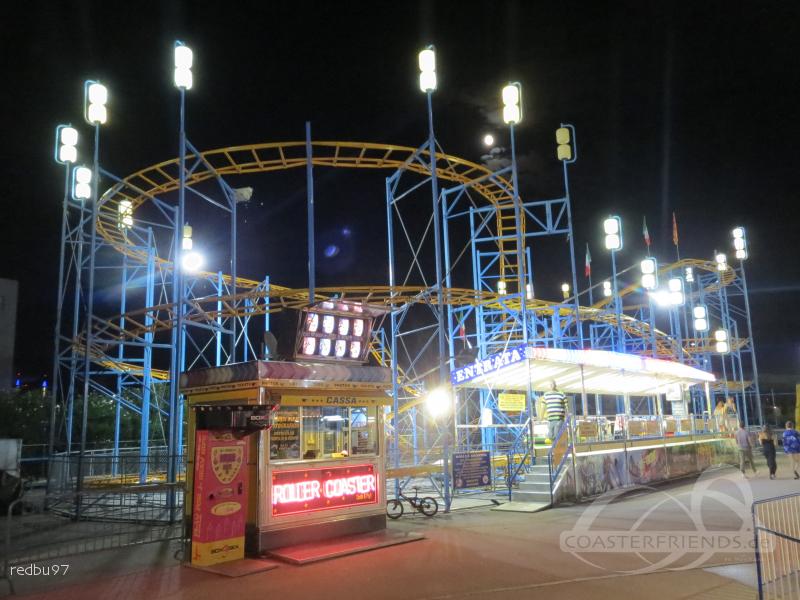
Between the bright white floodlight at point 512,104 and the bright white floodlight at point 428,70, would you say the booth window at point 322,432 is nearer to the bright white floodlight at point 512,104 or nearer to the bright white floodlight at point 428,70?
the bright white floodlight at point 428,70

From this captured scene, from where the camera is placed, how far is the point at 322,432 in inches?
419

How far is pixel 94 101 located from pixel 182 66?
2.55 metres

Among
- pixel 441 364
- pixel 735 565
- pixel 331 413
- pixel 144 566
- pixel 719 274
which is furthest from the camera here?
pixel 719 274

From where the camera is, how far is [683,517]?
11695 mm

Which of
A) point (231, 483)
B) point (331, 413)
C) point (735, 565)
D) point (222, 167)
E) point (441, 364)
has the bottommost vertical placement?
point (735, 565)

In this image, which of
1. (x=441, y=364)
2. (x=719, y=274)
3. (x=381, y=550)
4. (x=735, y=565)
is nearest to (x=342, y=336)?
(x=441, y=364)

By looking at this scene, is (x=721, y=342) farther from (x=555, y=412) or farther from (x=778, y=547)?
(x=778, y=547)

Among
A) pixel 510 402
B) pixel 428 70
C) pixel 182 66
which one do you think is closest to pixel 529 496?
pixel 510 402

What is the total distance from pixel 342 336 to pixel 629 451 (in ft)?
30.9

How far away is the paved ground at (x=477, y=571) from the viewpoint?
7.18 meters

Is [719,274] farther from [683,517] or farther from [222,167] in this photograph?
[222,167]

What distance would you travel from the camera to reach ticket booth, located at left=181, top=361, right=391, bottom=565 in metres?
8.94

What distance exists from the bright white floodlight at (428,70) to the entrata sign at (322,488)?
28.2 ft

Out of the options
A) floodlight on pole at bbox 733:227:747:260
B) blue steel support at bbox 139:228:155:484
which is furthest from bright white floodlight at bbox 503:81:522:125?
floodlight on pole at bbox 733:227:747:260
